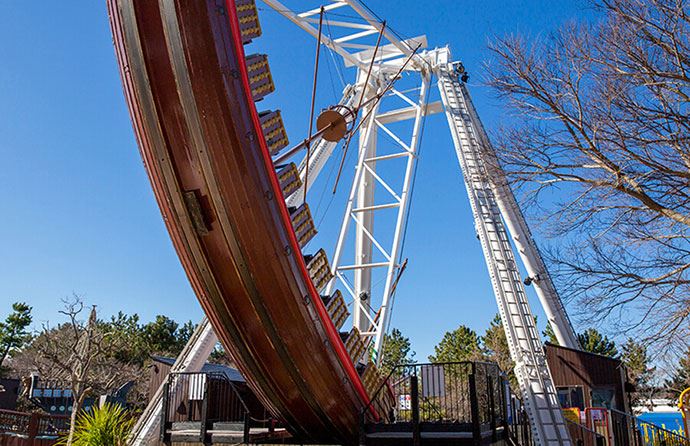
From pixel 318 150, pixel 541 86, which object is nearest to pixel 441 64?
pixel 318 150

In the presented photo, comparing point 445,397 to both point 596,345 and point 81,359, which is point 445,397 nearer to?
point 81,359

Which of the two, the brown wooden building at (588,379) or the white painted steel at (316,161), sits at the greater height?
the white painted steel at (316,161)

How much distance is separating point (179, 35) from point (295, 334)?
4.32 metres

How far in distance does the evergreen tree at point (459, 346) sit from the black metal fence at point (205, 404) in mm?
30974

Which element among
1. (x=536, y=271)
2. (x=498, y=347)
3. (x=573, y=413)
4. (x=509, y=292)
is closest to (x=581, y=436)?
(x=573, y=413)

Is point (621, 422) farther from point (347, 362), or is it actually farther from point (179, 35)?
point (179, 35)

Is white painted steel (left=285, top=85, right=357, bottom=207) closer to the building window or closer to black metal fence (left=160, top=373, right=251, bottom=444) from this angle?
black metal fence (left=160, top=373, right=251, bottom=444)

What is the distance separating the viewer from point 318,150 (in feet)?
54.3

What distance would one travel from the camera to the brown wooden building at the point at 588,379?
15672mm

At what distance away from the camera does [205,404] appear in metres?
9.67

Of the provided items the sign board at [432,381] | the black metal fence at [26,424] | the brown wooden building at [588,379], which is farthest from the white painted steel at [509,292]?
the black metal fence at [26,424]

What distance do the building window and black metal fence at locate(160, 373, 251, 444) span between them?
1004 cm

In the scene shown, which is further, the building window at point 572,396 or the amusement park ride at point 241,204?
the building window at point 572,396

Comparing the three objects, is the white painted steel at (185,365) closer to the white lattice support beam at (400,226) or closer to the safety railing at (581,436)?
the white lattice support beam at (400,226)
